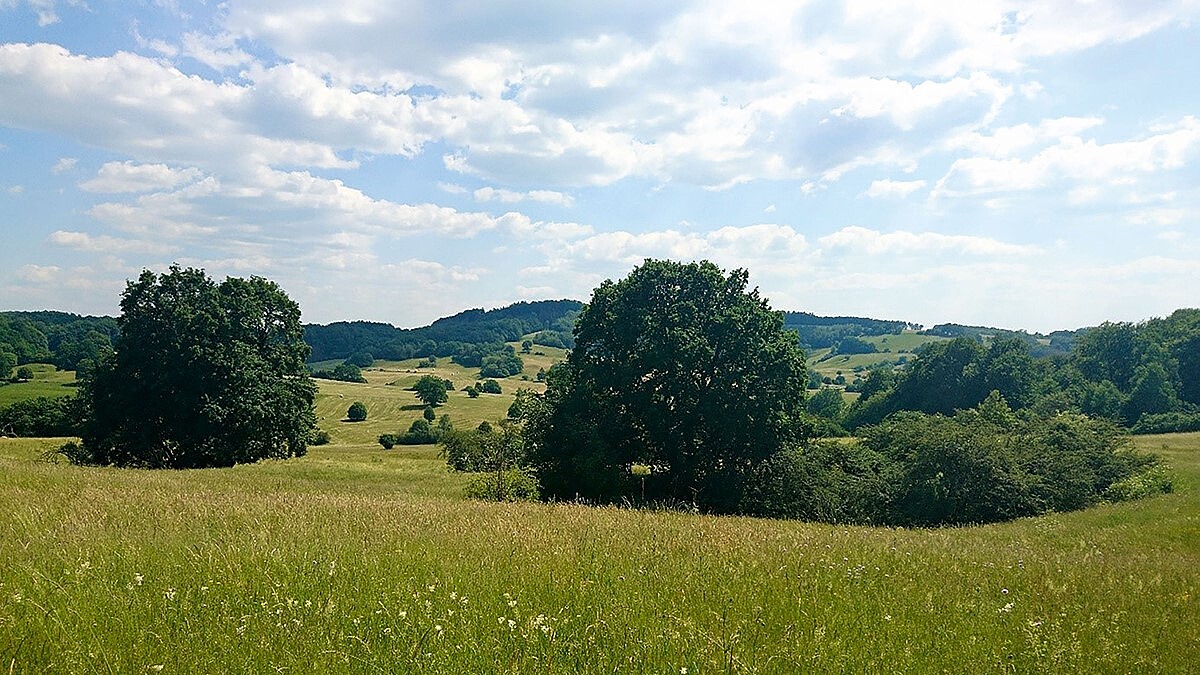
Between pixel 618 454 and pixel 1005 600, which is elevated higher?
pixel 1005 600

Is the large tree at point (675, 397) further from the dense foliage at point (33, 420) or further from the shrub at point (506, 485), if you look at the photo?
the dense foliage at point (33, 420)

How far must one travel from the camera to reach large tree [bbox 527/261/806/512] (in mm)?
33312

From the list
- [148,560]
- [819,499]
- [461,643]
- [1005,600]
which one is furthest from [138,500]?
[819,499]

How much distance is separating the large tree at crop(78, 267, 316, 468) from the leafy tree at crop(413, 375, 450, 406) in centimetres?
6927

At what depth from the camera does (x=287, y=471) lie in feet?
106

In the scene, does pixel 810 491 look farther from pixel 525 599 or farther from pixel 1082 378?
pixel 1082 378

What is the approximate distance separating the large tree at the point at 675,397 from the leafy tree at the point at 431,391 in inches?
3086

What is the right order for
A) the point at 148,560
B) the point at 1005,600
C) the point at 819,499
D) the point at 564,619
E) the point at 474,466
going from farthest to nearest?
the point at 474,466
the point at 819,499
the point at 1005,600
the point at 148,560
the point at 564,619

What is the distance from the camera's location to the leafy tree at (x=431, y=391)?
11039cm

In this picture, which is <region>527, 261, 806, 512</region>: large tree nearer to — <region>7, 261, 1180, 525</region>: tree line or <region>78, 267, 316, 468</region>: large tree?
<region>7, 261, 1180, 525</region>: tree line

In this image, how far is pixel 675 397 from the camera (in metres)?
34.4

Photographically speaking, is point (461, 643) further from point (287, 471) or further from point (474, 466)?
point (474, 466)

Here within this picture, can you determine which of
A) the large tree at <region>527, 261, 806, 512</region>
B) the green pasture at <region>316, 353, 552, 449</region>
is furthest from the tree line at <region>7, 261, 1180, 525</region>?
the green pasture at <region>316, 353, 552, 449</region>

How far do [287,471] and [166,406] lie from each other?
1132 cm
